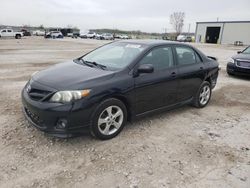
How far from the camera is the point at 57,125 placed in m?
3.21

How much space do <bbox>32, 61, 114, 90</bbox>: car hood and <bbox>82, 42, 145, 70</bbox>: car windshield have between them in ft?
1.04

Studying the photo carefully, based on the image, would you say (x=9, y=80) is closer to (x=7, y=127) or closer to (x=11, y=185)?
(x=7, y=127)

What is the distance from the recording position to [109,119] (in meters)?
3.58

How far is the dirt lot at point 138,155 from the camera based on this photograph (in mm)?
2775

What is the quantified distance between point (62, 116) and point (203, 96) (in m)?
3.50

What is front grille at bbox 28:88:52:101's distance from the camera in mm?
3250

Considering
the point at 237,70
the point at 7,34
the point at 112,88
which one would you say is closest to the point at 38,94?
the point at 112,88

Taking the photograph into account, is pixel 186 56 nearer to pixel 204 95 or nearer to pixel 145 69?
pixel 204 95

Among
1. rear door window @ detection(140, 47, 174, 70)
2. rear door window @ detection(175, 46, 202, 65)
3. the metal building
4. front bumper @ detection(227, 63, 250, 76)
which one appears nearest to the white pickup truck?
the metal building

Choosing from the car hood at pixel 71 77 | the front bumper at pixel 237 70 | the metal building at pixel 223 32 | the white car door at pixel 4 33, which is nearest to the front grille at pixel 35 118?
the car hood at pixel 71 77

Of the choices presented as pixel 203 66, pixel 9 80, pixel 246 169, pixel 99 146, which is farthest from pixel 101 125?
pixel 9 80

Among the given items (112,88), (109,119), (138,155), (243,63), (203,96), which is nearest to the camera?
(138,155)

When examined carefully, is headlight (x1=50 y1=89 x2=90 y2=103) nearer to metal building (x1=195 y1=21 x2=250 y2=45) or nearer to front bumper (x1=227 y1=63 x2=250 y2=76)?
front bumper (x1=227 y1=63 x2=250 y2=76)

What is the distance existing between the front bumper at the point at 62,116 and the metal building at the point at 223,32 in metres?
47.2
